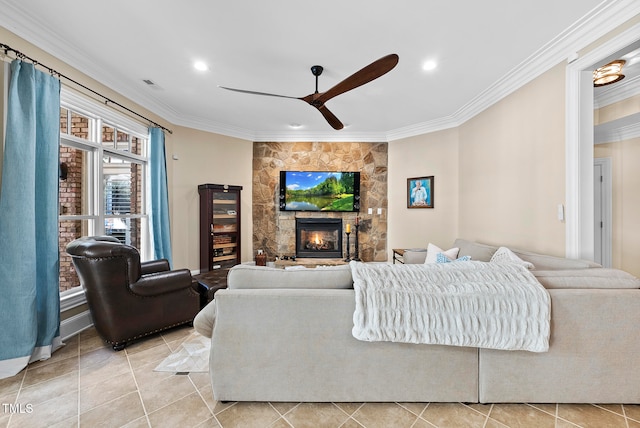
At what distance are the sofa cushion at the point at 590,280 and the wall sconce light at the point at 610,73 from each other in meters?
2.19

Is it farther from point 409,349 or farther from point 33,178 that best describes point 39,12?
point 409,349

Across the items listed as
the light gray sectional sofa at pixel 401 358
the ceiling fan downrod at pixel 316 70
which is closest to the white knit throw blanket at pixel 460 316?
the light gray sectional sofa at pixel 401 358

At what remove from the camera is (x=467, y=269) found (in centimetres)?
169

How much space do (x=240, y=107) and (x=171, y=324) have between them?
9.83 ft

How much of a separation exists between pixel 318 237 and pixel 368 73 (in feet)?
11.5

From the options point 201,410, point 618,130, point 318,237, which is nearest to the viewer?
point 201,410

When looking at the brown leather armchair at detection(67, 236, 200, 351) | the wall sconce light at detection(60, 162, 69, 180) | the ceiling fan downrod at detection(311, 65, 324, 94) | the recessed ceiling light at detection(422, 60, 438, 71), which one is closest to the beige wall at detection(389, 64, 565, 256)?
the recessed ceiling light at detection(422, 60, 438, 71)

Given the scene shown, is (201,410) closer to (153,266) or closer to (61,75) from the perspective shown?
(153,266)

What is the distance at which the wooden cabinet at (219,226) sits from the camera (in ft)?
14.3

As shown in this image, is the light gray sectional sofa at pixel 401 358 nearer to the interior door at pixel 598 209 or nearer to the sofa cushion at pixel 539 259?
the sofa cushion at pixel 539 259

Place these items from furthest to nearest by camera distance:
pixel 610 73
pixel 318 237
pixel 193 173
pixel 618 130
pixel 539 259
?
pixel 318 237
pixel 193 173
pixel 618 130
pixel 610 73
pixel 539 259

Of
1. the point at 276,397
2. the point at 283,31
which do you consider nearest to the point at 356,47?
the point at 283,31

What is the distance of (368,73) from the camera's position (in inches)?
85.2

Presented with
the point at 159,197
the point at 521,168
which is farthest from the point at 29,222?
the point at 521,168
